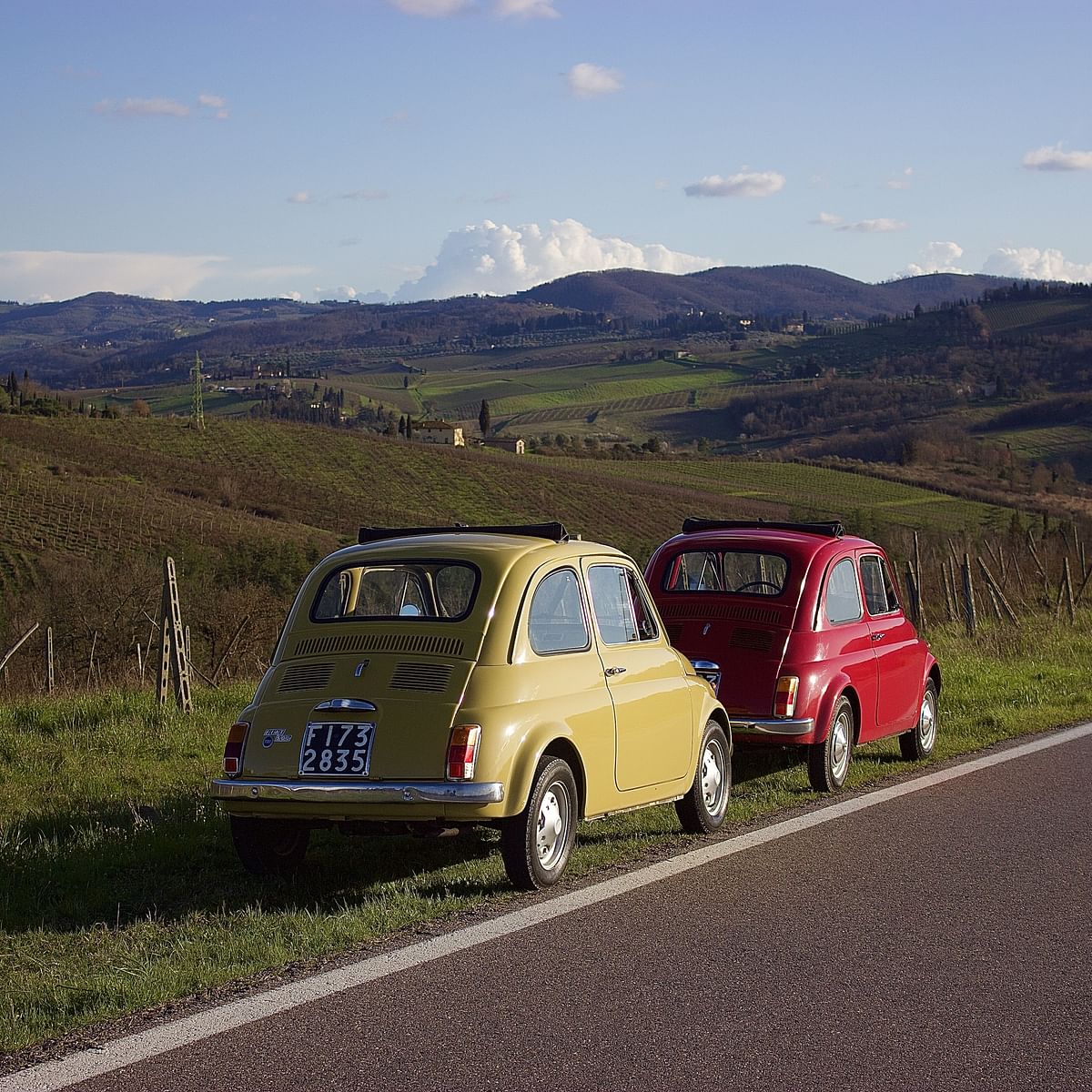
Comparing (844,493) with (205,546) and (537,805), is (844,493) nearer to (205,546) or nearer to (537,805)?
(205,546)

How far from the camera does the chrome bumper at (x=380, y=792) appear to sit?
275 inches

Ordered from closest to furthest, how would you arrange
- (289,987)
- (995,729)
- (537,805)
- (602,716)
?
(289,987)
(537,805)
(602,716)
(995,729)

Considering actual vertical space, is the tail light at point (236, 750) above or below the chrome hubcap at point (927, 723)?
above

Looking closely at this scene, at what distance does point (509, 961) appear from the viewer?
237 inches

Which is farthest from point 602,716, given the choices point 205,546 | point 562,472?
point 562,472

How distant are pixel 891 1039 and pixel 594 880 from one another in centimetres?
269

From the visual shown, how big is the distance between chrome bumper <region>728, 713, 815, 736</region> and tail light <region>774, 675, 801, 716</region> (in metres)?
0.07

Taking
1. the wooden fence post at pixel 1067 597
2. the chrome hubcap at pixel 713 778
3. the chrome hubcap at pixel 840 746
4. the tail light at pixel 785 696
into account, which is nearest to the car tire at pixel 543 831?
the chrome hubcap at pixel 713 778

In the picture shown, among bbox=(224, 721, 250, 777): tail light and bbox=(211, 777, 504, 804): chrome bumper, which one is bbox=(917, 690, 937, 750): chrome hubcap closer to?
bbox=(211, 777, 504, 804): chrome bumper

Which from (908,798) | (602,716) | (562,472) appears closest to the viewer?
(602,716)

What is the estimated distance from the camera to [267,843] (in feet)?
25.4

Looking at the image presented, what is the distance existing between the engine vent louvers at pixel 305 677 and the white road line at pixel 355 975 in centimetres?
154

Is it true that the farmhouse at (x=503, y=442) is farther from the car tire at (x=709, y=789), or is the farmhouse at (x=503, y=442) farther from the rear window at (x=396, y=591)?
the rear window at (x=396, y=591)

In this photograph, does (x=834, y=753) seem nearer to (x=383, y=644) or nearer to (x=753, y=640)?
(x=753, y=640)
